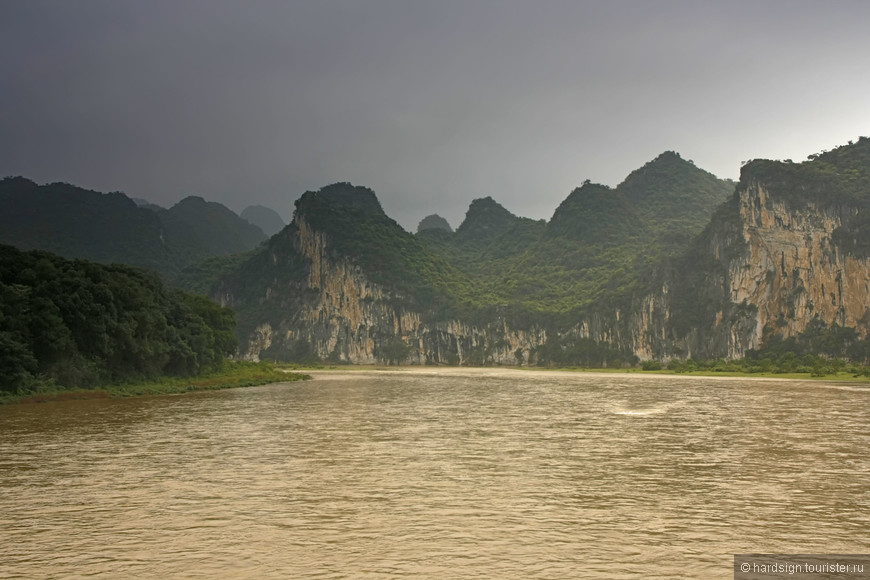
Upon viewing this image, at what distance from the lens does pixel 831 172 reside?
4274 inches

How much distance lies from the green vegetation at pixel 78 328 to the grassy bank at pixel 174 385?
2.45ft

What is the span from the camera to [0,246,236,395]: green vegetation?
1518 inches

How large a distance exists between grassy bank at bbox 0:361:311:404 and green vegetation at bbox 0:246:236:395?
75cm

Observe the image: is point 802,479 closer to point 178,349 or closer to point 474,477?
point 474,477

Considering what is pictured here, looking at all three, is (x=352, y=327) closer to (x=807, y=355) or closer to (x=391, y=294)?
(x=391, y=294)

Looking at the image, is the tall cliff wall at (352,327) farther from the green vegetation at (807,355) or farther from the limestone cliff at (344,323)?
the green vegetation at (807,355)

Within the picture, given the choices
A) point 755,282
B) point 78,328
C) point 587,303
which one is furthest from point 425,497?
point 587,303

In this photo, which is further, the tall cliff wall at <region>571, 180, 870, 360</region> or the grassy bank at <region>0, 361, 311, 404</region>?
the tall cliff wall at <region>571, 180, 870, 360</region>

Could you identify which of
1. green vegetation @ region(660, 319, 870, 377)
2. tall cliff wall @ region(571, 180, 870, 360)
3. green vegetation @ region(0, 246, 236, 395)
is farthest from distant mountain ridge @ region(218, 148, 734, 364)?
green vegetation @ region(0, 246, 236, 395)

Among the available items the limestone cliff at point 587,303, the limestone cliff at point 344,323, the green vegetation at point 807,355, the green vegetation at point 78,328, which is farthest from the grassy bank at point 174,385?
the limestone cliff at point 344,323

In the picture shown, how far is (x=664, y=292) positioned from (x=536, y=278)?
60.8 m

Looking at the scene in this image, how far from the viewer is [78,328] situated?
43438mm

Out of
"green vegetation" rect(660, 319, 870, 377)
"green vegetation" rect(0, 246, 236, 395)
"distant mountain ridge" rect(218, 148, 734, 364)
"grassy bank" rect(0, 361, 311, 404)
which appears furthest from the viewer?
"distant mountain ridge" rect(218, 148, 734, 364)

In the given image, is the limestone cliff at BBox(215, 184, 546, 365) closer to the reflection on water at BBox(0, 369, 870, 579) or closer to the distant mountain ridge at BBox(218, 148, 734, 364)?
the distant mountain ridge at BBox(218, 148, 734, 364)
